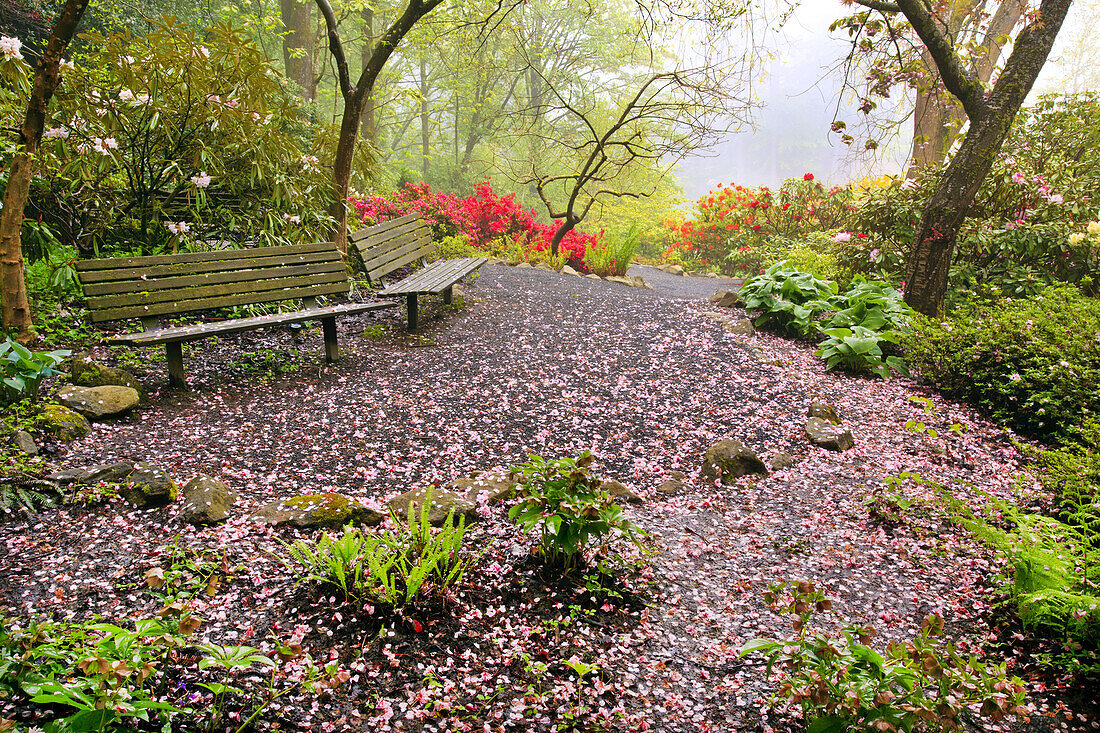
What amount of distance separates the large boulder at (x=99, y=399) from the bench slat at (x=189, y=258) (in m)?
0.87

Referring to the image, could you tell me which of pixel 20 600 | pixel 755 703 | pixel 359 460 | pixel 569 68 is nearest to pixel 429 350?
pixel 359 460

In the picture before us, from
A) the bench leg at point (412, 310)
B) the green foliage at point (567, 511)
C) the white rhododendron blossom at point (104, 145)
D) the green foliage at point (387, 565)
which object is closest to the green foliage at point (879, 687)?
the green foliage at point (567, 511)

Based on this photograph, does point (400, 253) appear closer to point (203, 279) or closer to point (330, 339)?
point (330, 339)

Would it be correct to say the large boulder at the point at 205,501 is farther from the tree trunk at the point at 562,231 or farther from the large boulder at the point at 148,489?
the tree trunk at the point at 562,231

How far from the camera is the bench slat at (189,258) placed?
3620 millimetres

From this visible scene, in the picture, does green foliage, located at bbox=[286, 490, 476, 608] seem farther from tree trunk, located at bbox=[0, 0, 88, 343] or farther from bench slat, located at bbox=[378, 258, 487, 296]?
bench slat, located at bbox=[378, 258, 487, 296]

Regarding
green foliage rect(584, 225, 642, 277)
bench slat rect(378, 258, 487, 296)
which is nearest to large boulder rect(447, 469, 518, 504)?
bench slat rect(378, 258, 487, 296)

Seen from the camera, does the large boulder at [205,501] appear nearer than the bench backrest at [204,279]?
Yes

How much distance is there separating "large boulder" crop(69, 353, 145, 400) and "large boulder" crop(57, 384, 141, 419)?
0.11m

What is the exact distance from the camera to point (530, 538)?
8.20 feet

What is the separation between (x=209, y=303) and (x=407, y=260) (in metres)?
2.42

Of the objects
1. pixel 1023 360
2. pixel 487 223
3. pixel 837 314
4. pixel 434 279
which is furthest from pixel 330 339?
pixel 487 223

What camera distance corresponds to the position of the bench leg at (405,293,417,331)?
532cm

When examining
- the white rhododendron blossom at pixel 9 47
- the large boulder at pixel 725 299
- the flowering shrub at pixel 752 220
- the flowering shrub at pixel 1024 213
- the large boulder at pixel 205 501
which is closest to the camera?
the large boulder at pixel 205 501
